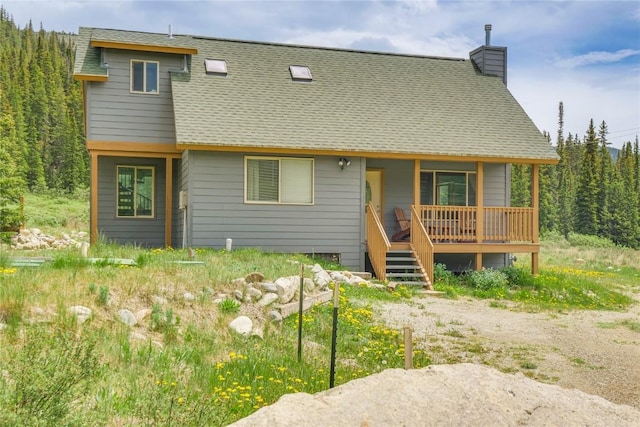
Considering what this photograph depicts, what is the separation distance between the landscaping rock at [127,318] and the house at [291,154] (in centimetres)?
753

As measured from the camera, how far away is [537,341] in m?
8.98

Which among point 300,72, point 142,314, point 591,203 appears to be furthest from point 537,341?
point 591,203

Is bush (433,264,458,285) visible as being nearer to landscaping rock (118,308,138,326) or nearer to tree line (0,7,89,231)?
landscaping rock (118,308,138,326)

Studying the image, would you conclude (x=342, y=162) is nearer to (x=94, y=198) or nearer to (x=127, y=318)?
(x=94, y=198)

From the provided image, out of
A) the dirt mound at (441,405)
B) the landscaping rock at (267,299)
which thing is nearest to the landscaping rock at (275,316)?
the landscaping rock at (267,299)

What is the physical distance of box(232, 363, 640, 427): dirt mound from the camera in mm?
3238

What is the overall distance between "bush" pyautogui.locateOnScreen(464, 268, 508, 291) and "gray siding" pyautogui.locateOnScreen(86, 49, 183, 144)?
839 cm

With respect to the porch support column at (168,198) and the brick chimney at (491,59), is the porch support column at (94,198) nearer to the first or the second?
the porch support column at (168,198)

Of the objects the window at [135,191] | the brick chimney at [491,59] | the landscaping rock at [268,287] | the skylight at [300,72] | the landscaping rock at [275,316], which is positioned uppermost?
the brick chimney at [491,59]

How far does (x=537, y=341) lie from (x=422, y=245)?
19.1ft

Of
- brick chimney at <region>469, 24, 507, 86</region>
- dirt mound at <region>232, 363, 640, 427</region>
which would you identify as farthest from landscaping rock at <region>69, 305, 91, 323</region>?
brick chimney at <region>469, 24, 507, 86</region>

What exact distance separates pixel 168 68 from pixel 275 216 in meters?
5.05

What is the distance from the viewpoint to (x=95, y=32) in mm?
16344

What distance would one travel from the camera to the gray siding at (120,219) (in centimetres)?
1661
